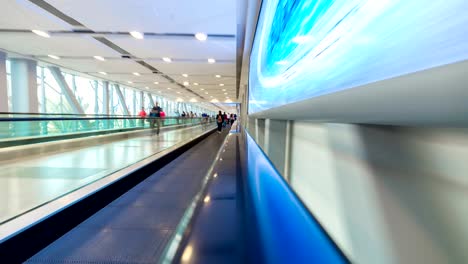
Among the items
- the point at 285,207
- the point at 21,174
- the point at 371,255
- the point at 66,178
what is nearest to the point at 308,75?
the point at 371,255

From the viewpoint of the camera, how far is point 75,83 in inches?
558

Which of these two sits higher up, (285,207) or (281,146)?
(281,146)

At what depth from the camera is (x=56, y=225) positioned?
2.13 metres

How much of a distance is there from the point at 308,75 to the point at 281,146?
2.64m

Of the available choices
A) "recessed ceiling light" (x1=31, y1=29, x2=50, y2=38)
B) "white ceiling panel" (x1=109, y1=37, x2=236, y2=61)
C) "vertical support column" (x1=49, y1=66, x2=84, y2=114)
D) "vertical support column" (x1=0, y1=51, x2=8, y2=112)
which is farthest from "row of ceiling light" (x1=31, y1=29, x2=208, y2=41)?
"vertical support column" (x1=49, y1=66, x2=84, y2=114)

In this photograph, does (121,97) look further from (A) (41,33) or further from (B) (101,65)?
(A) (41,33)

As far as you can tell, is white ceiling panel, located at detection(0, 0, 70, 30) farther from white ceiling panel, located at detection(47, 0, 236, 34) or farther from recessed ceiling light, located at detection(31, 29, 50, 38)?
white ceiling panel, located at detection(47, 0, 236, 34)

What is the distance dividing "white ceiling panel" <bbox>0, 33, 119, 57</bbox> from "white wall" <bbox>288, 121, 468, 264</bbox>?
748 centimetres

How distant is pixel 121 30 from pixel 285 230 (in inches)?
241

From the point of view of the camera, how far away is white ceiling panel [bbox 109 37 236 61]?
6770mm

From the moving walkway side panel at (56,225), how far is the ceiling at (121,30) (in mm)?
3460

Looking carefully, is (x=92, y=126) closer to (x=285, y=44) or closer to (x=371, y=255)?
(x=285, y=44)

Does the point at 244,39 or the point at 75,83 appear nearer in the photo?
the point at 244,39

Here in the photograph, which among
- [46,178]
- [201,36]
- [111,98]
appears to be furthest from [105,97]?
[46,178]
